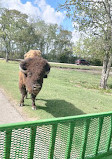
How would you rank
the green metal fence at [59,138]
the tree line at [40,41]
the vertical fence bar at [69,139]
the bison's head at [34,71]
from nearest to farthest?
1. the green metal fence at [59,138]
2. the vertical fence bar at [69,139]
3. the bison's head at [34,71]
4. the tree line at [40,41]

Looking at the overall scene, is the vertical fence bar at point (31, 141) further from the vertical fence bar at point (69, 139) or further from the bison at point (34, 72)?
the bison at point (34, 72)

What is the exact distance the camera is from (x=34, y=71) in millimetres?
5293

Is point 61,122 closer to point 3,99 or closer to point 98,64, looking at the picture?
point 3,99

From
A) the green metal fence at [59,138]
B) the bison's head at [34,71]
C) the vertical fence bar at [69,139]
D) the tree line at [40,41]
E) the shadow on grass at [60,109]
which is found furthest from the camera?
the tree line at [40,41]

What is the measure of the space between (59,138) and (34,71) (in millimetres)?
2868

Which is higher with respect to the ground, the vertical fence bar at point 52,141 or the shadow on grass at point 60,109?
the vertical fence bar at point 52,141

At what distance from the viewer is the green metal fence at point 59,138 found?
234 centimetres

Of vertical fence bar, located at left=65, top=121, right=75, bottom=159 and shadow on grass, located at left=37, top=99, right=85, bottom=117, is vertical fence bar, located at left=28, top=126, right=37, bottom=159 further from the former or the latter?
shadow on grass, located at left=37, top=99, right=85, bottom=117

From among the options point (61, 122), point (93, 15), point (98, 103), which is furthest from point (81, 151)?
point (93, 15)

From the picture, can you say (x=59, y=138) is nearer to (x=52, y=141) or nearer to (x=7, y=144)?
(x=52, y=141)

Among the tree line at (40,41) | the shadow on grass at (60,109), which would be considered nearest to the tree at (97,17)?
the shadow on grass at (60,109)

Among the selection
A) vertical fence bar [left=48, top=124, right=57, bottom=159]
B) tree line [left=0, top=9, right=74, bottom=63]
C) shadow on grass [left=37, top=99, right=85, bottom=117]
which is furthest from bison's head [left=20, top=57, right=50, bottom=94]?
tree line [left=0, top=9, right=74, bottom=63]

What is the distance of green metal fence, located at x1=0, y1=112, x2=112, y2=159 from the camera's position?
234 centimetres

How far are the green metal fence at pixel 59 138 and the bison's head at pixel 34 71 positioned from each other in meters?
2.31
